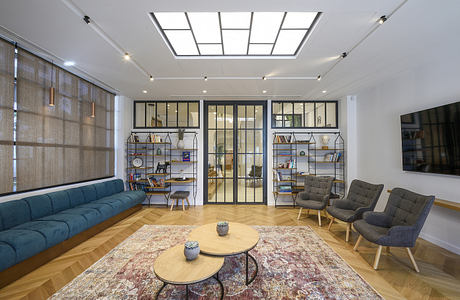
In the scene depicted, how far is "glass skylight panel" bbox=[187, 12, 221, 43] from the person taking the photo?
2329 mm

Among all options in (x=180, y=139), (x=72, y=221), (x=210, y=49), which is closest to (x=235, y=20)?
(x=210, y=49)

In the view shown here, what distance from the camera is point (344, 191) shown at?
4.96 metres

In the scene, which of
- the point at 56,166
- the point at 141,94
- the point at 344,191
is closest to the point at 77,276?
the point at 56,166

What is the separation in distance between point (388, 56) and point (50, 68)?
18.8ft

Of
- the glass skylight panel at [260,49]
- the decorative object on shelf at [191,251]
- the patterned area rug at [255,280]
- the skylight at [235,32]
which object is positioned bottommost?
the patterned area rug at [255,280]

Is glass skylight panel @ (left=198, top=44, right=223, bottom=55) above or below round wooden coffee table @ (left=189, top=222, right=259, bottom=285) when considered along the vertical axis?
above

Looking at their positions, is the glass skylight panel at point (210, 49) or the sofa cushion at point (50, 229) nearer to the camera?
the sofa cushion at point (50, 229)

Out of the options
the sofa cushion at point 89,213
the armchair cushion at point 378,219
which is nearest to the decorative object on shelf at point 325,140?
the armchair cushion at point 378,219

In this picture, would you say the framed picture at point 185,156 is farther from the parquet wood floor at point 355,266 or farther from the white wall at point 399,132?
the white wall at point 399,132

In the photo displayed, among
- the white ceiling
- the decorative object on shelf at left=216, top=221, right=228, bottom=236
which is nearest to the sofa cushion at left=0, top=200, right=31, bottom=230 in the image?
the white ceiling

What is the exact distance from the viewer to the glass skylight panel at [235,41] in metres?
2.60

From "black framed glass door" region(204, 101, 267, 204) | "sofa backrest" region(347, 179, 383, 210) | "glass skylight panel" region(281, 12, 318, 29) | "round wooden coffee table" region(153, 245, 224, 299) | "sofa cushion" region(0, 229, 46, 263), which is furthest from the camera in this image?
"black framed glass door" region(204, 101, 267, 204)

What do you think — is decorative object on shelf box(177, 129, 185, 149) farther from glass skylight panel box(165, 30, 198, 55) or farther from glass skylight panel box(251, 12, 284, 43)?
glass skylight panel box(251, 12, 284, 43)

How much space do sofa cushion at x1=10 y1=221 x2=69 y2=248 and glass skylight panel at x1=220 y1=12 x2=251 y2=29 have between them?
3.66m
